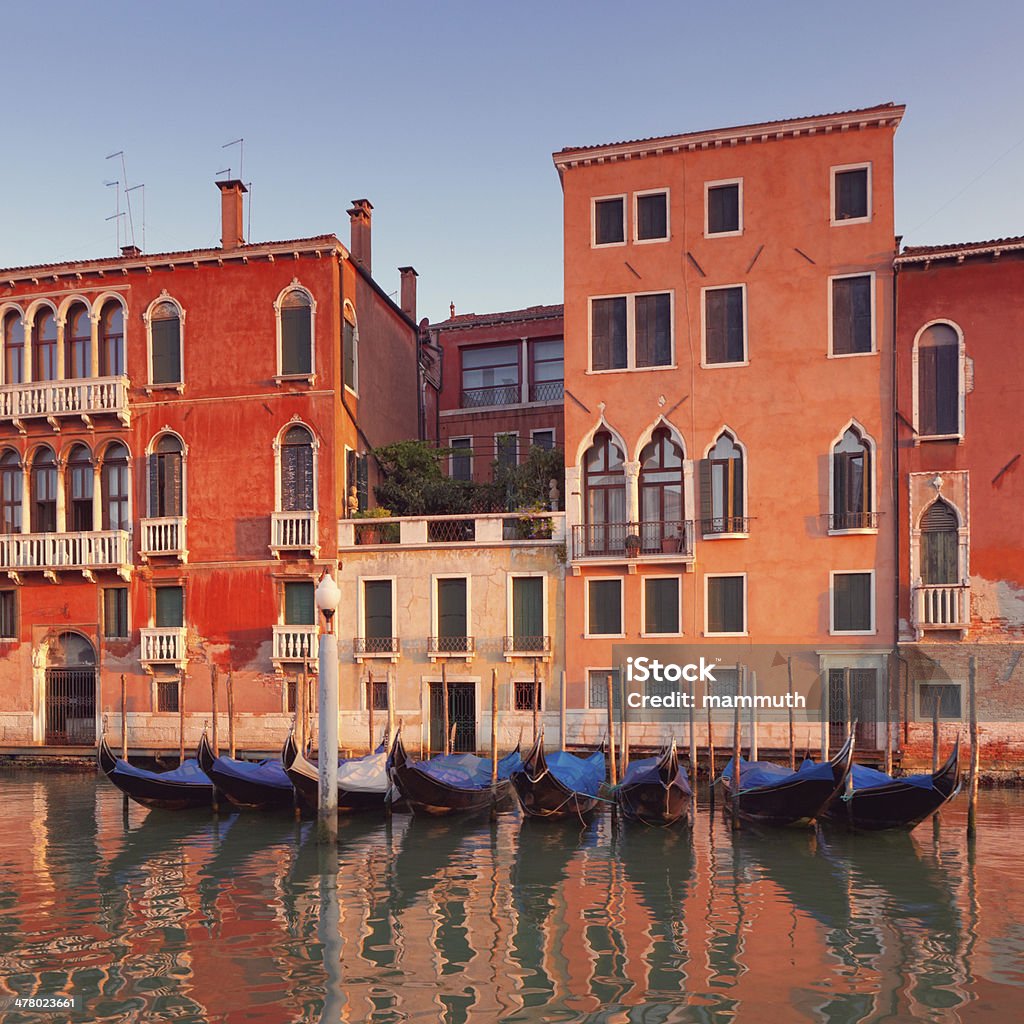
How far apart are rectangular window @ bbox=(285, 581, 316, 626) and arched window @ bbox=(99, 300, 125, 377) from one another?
5278 millimetres

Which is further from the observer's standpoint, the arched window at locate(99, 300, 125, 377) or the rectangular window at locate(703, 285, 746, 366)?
the arched window at locate(99, 300, 125, 377)

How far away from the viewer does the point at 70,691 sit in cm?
2023

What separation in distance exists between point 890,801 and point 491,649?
7402 mm

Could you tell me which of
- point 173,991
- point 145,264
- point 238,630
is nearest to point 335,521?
point 238,630

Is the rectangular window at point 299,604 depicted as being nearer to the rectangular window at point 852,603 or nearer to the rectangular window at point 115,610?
the rectangular window at point 115,610

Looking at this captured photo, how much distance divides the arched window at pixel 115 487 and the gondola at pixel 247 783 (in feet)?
21.1

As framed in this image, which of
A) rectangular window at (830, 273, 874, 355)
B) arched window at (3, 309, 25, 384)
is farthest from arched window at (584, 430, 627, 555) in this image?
arched window at (3, 309, 25, 384)

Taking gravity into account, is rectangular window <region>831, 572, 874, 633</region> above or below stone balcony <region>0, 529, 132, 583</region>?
below

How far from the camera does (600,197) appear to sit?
61.8ft

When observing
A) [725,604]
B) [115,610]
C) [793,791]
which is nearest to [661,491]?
[725,604]

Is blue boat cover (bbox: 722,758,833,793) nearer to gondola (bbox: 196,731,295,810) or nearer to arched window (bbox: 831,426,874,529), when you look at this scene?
arched window (bbox: 831,426,874,529)

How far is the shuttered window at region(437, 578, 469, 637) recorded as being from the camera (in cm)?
1891

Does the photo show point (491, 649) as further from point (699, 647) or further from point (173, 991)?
point (173, 991)

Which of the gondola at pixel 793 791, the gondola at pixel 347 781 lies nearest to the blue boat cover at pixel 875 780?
the gondola at pixel 793 791
